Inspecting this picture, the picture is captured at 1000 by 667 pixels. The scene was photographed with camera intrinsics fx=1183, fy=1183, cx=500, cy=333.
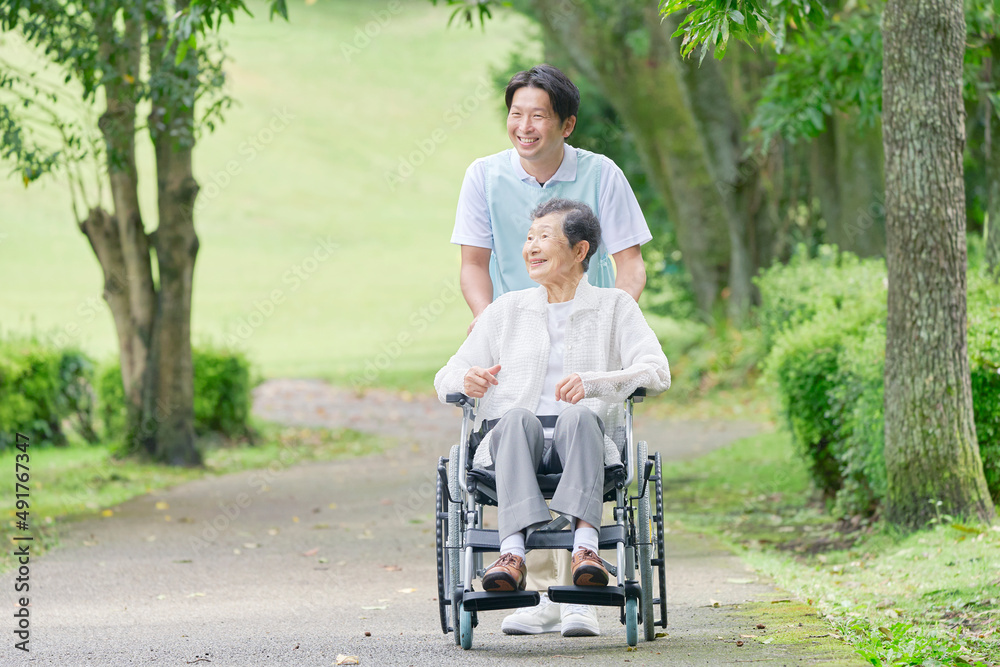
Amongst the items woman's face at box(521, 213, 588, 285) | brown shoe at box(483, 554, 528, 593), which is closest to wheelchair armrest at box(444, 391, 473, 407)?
woman's face at box(521, 213, 588, 285)

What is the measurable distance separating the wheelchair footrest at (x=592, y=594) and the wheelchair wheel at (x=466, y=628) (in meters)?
0.42

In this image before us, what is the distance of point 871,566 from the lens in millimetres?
6156

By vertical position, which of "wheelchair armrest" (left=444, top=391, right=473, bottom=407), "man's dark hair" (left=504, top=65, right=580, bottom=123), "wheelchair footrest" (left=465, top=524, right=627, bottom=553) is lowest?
"wheelchair footrest" (left=465, top=524, right=627, bottom=553)

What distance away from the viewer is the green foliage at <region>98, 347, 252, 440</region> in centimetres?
1327

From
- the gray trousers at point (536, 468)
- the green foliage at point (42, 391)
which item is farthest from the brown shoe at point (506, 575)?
the green foliage at point (42, 391)

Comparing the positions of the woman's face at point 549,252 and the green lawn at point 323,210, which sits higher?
the green lawn at point 323,210

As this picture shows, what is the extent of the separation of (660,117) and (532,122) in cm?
1352

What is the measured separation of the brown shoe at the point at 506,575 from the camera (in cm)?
414

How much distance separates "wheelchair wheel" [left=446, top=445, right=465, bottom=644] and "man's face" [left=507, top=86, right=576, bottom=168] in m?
1.26

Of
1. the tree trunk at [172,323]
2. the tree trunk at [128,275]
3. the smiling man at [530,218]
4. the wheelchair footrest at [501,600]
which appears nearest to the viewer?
the wheelchair footrest at [501,600]

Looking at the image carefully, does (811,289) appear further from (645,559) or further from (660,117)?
(660,117)

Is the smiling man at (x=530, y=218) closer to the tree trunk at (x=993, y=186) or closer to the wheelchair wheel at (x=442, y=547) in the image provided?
the wheelchair wheel at (x=442, y=547)

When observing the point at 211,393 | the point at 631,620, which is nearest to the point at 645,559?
the point at 631,620

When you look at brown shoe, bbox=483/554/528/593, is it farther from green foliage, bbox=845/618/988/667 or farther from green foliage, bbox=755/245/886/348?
green foliage, bbox=755/245/886/348
